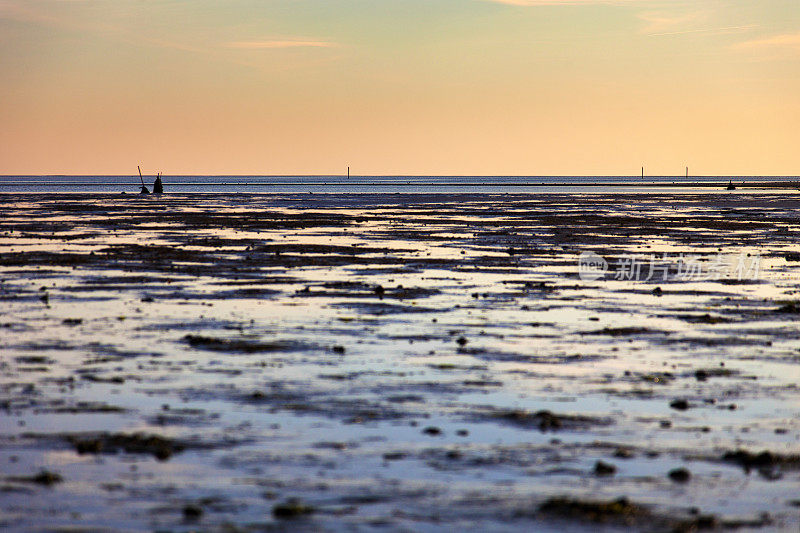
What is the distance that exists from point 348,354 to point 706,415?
540 cm

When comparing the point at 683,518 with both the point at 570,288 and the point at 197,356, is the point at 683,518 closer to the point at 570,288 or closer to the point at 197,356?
the point at 197,356

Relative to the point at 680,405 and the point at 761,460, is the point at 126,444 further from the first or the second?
the point at 680,405

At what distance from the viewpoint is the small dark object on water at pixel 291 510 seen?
7645 mm

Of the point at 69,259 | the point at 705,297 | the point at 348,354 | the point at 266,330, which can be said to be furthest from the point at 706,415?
the point at 69,259

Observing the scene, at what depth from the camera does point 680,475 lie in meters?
8.67

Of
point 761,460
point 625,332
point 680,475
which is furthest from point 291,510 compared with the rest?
point 625,332

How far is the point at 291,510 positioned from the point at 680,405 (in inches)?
212

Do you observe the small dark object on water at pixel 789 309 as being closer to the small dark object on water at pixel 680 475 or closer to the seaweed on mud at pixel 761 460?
the seaweed on mud at pixel 761 460

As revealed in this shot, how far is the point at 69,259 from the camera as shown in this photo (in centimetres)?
3158

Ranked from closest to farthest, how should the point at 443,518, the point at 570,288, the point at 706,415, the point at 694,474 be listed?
the point at 443,518 < the point at 694,474 < the point at 706,415 < the point at 570,288

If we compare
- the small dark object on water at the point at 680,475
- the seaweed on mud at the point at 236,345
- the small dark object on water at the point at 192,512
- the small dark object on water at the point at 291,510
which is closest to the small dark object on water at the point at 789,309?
the seaweed on mud at the point at 236,345

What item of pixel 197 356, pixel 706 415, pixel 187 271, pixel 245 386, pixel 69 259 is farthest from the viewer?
pixel 69 259

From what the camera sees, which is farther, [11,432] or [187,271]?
[187,271]

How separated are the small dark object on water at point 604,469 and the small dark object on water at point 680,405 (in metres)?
2.72
